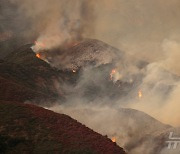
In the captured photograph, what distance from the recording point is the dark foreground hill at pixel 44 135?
121ft

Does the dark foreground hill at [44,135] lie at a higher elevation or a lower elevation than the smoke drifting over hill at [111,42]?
lower

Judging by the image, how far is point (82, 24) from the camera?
→ 5856 inches

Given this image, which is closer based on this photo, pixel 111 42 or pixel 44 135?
pixel 44 135

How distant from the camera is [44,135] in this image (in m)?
38.7

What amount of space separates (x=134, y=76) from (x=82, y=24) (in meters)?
46.9

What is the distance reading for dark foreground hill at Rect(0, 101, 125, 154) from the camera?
121 ft
